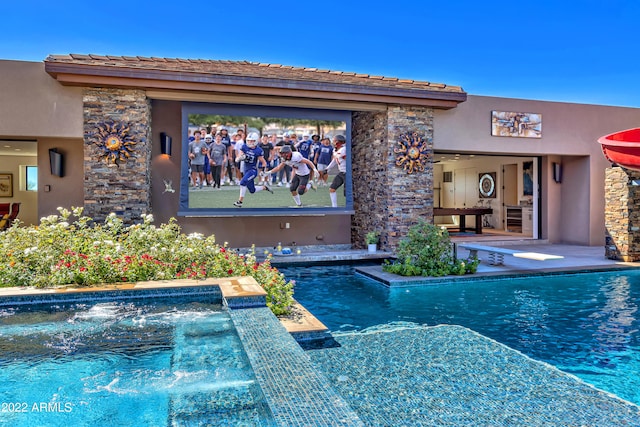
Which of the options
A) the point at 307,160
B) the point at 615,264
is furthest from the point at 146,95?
the point at 615,264

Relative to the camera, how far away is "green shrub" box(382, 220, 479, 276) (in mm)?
8422

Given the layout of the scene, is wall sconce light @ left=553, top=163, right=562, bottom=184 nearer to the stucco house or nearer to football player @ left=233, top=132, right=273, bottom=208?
the stucco house

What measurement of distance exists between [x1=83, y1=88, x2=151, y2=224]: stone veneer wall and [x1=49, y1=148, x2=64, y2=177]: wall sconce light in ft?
4.71

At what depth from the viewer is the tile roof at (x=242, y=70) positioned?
850 cm

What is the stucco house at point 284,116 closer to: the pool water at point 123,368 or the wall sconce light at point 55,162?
the wall sconce light at point 55,162

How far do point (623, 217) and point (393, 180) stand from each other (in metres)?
5.23

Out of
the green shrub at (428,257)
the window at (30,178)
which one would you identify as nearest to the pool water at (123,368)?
the green shrub at (428,257)

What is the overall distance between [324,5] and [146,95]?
928cm

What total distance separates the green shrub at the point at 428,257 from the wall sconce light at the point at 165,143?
567 cm

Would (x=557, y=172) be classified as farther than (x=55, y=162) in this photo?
Yes

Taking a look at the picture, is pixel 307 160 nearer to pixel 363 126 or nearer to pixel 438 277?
pixel 363 126

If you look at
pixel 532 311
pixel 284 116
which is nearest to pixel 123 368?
pixel 532 311

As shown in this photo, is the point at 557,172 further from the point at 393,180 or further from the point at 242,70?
the point at 242,70

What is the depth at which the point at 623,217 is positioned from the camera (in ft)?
33.1
